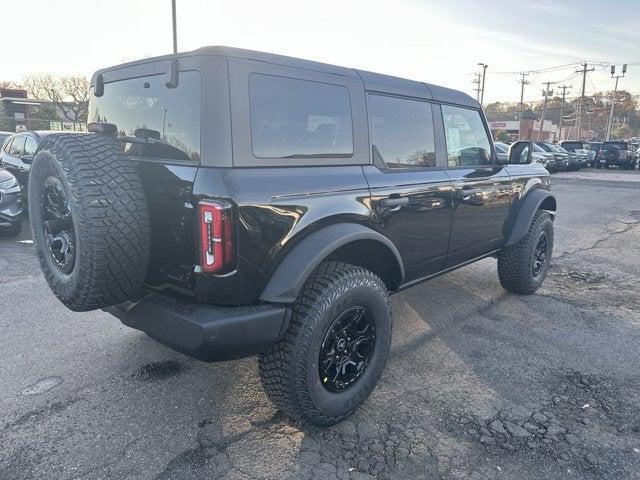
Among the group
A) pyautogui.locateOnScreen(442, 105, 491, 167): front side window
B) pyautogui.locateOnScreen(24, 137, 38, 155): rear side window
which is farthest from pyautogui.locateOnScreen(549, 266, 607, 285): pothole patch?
pyautogui.locateOnScreen(24, 137, 38, 155): rear side window

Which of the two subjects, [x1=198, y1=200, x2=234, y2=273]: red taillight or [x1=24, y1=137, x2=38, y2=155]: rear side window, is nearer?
[x1=198, y1=200, x2=234, y2=273]: red taillight

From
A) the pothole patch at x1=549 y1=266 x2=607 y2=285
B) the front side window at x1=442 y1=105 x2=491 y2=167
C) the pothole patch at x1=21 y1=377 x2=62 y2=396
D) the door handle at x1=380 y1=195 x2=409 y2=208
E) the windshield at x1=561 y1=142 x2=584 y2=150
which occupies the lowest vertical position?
the pothole patch at x1=21 y1=377 x2=62 y2=396

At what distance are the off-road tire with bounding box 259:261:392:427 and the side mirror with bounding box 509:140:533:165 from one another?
250cm

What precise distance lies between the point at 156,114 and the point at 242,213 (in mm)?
893

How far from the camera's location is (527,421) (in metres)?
2.73

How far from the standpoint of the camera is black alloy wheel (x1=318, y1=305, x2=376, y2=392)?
8.52 feet

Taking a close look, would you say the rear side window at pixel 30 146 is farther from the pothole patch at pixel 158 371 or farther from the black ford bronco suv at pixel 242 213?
the pothole patch at pixel 158 371

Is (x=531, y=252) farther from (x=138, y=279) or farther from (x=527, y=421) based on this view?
(x=138, y=279)

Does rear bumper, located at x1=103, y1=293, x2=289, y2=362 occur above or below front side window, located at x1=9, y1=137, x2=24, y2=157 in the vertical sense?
below

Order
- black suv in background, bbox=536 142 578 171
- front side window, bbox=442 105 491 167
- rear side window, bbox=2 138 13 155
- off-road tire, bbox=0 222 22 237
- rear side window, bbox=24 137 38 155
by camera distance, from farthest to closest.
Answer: black suv in background, bbox=536 142 578 171 < rear side window, bbox=2 138 13 155 < rear side window, bbox=24 137 38 155 < off-road tire, bbox=0 222 22 237 < front side window, bbox=442 105 491 167

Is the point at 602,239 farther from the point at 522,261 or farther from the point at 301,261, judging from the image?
the point at 301,261

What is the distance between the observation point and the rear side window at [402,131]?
307 cm

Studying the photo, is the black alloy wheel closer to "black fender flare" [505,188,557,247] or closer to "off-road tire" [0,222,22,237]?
"black fender flare" [505,188,557,247]

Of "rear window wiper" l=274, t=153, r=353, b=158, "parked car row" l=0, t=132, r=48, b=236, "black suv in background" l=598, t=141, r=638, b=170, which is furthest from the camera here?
"black suv in background" l=598, t=141, r=638, b=170
